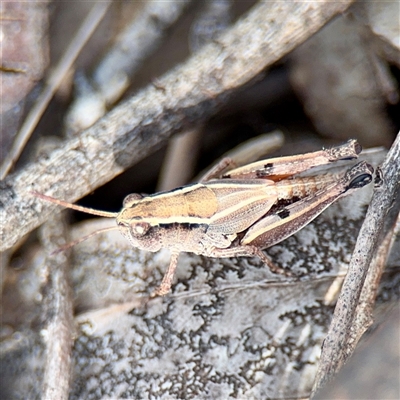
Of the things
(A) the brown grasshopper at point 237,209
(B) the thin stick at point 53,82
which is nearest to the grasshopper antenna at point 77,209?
(A) the brown grasshopper at point 237,209

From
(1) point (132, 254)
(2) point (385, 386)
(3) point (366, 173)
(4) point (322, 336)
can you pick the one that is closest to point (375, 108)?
(3) point (366, 173)

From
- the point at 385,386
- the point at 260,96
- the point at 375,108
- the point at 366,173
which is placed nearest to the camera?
the point at 385,386

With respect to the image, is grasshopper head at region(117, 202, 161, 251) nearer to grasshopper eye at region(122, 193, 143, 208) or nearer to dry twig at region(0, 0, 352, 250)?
grasshopper eye at region(122, 193, 143, 208)

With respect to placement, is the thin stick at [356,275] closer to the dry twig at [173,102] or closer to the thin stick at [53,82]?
A: the dry twig at [173,102]

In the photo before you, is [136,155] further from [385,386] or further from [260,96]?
[385,386]

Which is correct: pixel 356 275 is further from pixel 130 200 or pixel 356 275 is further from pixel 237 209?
pixel 130 200

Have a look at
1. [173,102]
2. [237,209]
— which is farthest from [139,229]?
[173,102]

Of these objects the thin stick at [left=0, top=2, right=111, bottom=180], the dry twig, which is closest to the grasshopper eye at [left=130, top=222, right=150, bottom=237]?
the dry twig
